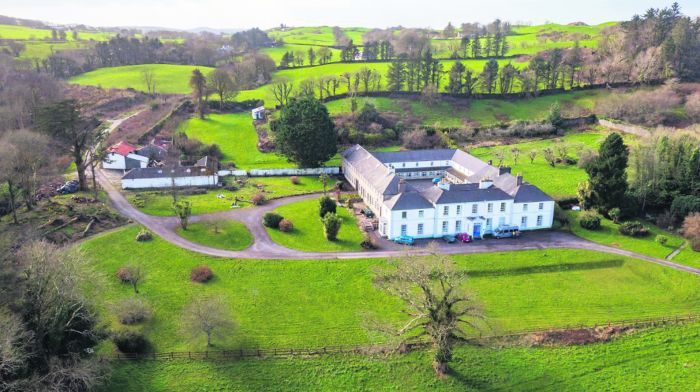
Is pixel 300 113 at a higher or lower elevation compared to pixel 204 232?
higher

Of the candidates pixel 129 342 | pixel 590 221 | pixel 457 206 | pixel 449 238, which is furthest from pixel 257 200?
pixel 590 221

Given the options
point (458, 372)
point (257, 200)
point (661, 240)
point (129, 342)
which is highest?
point (257, 200)

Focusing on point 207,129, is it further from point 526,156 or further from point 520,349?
point 520,349

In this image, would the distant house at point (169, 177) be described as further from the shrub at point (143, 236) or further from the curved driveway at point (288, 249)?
the shrub at point (143, 236)

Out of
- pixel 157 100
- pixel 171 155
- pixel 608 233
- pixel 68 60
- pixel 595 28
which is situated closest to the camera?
pixel 608 233

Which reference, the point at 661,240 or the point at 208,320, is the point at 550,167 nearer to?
the point at 661,240

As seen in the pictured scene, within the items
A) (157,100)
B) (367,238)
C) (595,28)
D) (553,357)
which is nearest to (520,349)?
(553,357)

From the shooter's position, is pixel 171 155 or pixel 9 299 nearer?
pixel 9 299

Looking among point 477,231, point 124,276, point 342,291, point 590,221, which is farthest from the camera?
point 590,221
